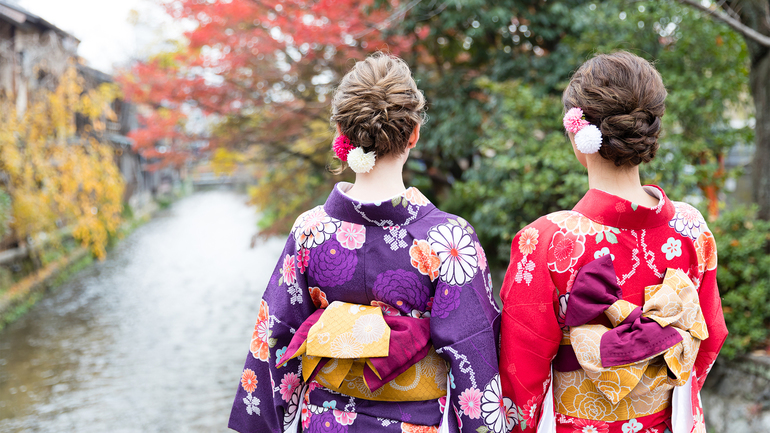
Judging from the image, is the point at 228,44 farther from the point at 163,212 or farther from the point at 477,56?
the point at 163,212

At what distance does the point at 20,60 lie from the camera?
10.2 meters

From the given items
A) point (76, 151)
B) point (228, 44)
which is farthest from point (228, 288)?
point (228, 44)

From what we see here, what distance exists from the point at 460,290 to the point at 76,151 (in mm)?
9936

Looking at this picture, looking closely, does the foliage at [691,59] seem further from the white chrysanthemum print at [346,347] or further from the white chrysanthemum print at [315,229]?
the white chrysanthemum print at [346,347]

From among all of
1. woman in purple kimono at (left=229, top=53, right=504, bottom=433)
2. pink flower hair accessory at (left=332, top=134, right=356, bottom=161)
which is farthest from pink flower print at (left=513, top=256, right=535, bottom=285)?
pink flower hair accessory at (left=332, top=134, right=356, bottom=161)

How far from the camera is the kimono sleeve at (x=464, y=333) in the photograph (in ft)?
5.90

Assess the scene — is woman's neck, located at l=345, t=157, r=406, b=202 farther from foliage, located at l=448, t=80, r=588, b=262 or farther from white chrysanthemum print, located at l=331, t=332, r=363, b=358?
foliage, located at l=448, t=80, r=588, b=262

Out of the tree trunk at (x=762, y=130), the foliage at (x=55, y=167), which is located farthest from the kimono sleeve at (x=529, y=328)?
the foliage at (x=55, y=167)

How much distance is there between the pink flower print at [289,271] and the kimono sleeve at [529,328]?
2.52ft

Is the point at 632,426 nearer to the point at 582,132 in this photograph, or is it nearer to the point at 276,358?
the point at 582,132

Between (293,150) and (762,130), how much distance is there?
6059 millimetres

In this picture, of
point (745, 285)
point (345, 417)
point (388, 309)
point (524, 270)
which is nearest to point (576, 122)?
point (524, 270)

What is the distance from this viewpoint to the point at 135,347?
22.9 ft

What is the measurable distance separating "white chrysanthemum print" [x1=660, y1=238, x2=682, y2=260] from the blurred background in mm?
2203
